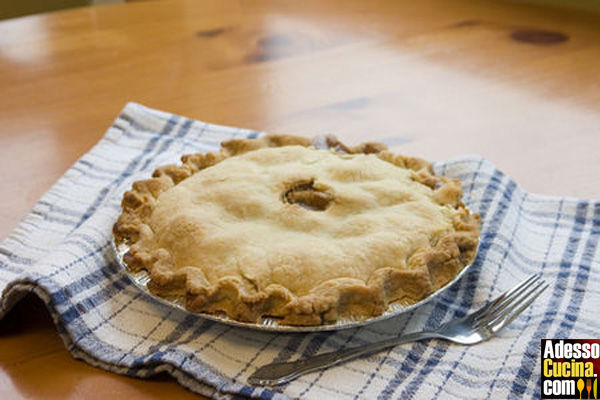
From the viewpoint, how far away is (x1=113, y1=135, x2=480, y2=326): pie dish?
1038 mm

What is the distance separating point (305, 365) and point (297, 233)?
0.65 feet

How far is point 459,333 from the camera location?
1.12 m

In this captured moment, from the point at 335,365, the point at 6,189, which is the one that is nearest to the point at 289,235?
the point at 335,365

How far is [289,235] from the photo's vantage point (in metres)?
1.14

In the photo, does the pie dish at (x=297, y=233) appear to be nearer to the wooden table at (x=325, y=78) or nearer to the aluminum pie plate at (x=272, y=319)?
the aluminum pie plate at (x=272, y=319)

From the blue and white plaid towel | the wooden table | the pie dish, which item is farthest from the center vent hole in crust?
the wooden table

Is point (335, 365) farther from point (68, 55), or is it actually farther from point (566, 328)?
point (68, 55)

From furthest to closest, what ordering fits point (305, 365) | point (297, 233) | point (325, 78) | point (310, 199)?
point (325, 78) < point (310, 199) < point (297, 233) < point (305, 365)

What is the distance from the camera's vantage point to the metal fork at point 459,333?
40.1 inches

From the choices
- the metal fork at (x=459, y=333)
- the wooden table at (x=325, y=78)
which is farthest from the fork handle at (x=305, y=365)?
the wooden table at (x=325, y=78)

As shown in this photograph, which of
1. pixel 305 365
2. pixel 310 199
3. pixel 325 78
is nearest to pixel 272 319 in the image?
pixel 305 365

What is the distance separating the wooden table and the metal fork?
402 mm

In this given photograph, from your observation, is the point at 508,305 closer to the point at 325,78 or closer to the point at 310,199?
the point at 310,199

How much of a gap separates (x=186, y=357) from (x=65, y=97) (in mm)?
1020
